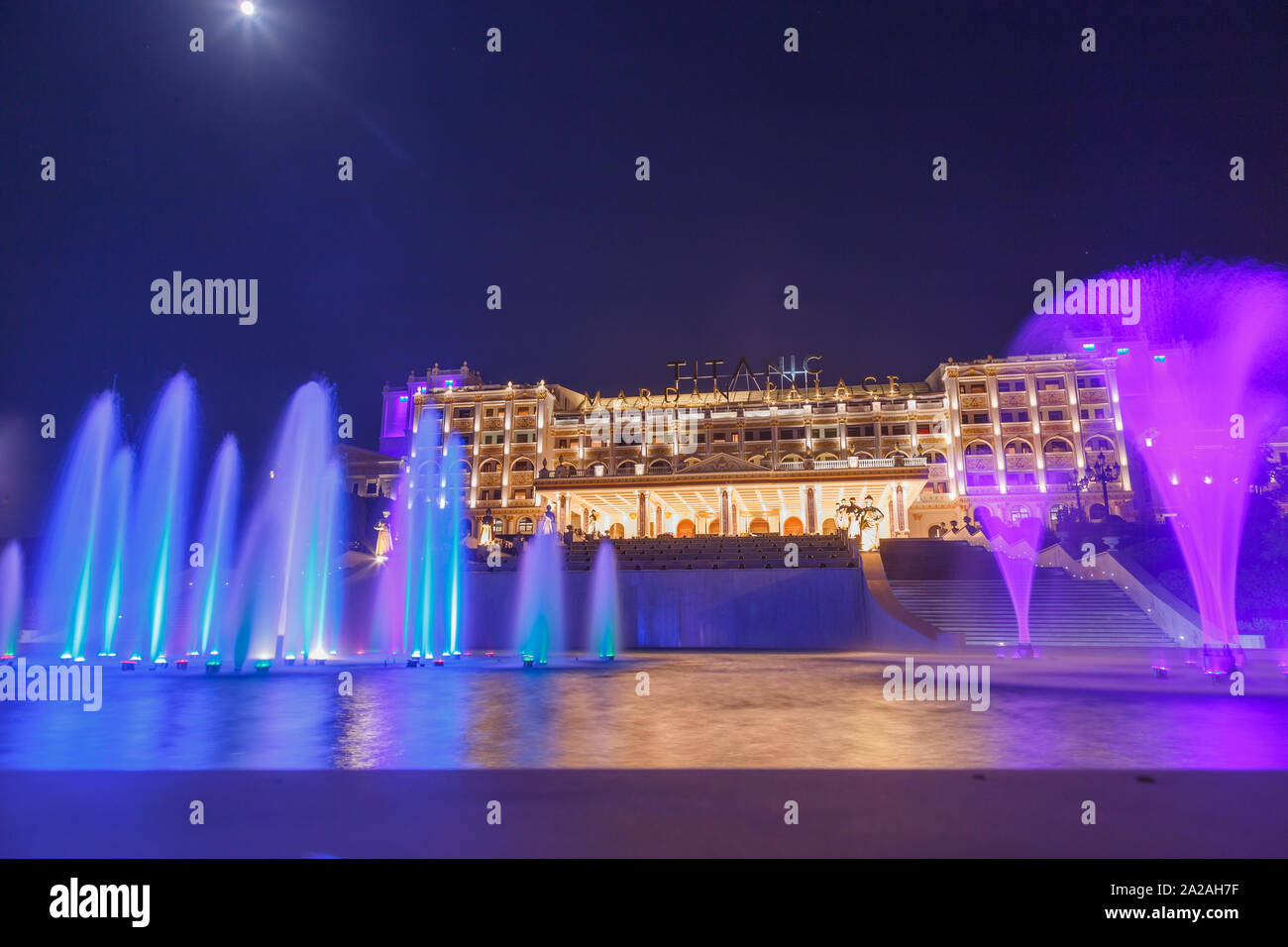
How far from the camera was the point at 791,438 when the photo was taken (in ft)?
217

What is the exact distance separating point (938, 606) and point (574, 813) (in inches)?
843

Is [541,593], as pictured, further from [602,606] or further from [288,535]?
[288,535]

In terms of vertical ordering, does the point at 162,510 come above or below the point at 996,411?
below

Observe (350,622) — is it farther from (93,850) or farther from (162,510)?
(93,850)
